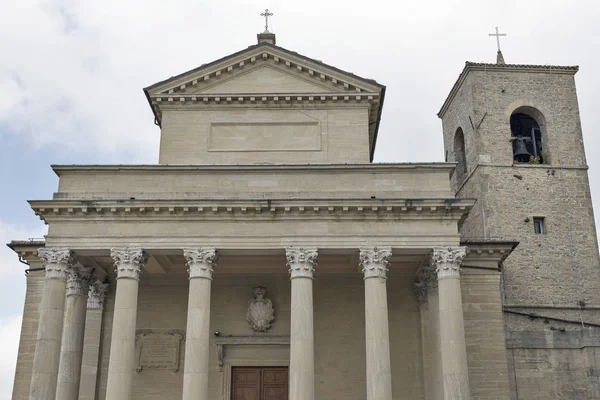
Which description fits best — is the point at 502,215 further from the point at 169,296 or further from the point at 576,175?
the point at 169,296

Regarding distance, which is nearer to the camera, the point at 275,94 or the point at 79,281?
the point at 79,281

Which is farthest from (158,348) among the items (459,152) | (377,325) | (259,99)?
(459,152)

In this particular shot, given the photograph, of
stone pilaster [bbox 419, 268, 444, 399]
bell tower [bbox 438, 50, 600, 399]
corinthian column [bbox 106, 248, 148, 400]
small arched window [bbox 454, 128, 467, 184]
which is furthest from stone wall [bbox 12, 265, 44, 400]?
small arched window [bbox 454, 128, 467, 184]

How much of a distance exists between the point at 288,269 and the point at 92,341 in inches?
277

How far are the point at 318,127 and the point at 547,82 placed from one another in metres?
13.1

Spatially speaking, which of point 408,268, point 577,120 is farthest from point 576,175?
point 408,268

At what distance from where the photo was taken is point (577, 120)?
30.5m

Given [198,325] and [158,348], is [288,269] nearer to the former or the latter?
[198,325]

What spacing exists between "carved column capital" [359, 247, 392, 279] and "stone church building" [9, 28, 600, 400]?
63 millimetres

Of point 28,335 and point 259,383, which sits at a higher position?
point 28,335

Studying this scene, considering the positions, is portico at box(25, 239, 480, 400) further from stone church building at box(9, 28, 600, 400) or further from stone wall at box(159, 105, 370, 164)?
stone wall at box(159, 105, 370, 164)

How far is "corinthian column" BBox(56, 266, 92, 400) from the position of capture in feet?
66.0

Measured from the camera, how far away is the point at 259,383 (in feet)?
72.8

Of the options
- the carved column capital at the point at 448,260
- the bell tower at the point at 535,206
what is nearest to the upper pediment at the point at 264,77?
the carved column capital at the point at 448,260
